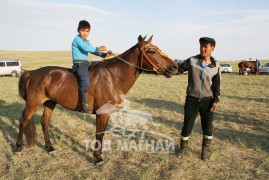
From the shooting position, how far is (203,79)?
16.2 feet

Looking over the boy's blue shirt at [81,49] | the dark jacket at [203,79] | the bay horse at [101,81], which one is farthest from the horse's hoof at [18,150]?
the dark jacket at [203,79]

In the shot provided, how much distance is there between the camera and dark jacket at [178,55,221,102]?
16.1 feet

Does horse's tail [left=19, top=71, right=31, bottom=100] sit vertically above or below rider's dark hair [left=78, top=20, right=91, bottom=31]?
below

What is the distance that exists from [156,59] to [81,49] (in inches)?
65.9

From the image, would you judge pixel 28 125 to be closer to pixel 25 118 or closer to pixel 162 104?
pixel 25 118

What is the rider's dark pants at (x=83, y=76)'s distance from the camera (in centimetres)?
500

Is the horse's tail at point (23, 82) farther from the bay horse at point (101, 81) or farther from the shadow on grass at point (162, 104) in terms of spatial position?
the shadow on grass at point (162, 104)

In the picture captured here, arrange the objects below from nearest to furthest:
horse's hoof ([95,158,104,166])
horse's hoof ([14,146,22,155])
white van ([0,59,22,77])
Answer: horse's hoof ([95,158,104,166]), horse's hoof ([14,146,22,155]), white van ([0,59,22,77])

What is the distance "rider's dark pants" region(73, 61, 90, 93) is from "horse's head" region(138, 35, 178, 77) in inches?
47.2

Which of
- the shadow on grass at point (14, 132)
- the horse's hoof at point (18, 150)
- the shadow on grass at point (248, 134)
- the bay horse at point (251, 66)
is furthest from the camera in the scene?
the bay horse at point (251, 66)

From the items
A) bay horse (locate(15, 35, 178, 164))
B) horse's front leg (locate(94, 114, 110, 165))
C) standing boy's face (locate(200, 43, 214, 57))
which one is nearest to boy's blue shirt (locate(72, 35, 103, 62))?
bay horse (locate(15, 35, 178, 164))

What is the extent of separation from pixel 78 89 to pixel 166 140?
9.09 feet

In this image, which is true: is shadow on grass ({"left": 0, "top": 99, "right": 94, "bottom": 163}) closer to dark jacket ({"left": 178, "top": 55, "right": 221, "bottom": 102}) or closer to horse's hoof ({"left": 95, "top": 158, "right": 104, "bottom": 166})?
horse's hoof ({"left": 95, "top": 158, "right": 104, "bottom": 166})

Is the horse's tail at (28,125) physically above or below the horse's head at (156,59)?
below
